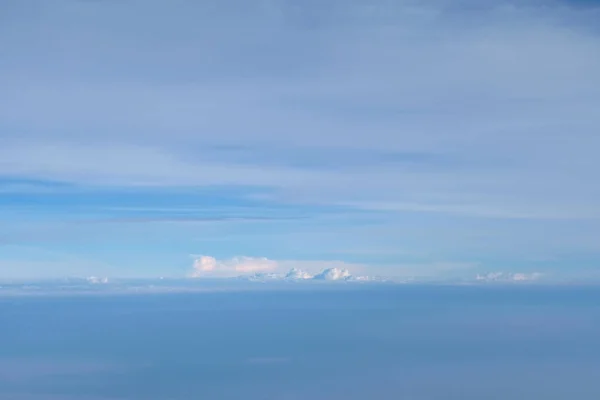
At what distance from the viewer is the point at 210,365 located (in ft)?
224

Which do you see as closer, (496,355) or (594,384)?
(594,384)

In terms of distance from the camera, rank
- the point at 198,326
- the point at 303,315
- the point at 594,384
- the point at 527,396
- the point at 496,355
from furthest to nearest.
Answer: the point at 303,315, the point at 198,326, the point at 496,355, the point at 594,384, the point at 527,396

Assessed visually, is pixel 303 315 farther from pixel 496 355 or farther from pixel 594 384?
pixel 594 384

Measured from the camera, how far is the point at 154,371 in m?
63.9

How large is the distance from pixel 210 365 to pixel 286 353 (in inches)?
545

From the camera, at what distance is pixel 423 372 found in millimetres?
66062

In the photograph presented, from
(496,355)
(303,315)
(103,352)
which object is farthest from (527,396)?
(303,315)

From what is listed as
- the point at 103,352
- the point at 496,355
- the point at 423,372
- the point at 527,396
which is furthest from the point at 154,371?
the point at 496,355

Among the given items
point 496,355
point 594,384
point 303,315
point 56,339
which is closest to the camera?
point 594,384

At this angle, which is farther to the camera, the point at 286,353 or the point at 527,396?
the point at 286,353

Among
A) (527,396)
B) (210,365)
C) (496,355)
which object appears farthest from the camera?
(496,355)

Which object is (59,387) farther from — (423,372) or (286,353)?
(423,372)

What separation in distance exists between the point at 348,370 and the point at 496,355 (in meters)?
24.5

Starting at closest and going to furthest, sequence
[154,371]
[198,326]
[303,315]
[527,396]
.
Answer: [527,396]
[154,371]
[198,326]
[303,315]
